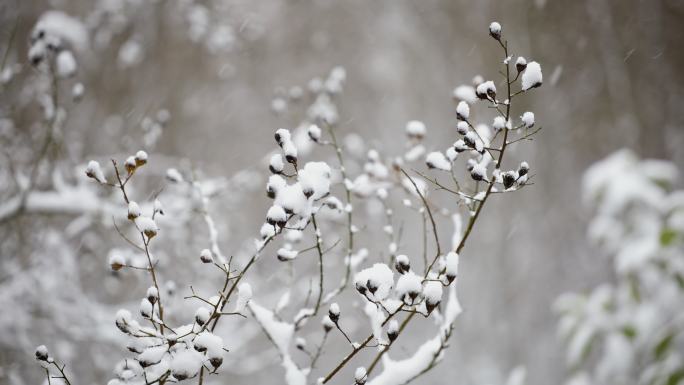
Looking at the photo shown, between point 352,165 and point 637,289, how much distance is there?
10.2 feet

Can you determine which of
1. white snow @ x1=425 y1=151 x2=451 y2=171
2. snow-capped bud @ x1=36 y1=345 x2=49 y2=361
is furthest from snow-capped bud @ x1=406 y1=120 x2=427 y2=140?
snow-capped bud @ x1=36 y1=345 x2=49 y2=361

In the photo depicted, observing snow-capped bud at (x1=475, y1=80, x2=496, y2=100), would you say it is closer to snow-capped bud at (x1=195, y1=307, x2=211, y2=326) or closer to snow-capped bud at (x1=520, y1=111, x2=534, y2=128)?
snow-capped bud at (x1=520, y1=111, x2=534, y2=128)

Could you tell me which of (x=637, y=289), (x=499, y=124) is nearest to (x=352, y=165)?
(x=637, y=289)

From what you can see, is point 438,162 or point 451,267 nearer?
point 451,267

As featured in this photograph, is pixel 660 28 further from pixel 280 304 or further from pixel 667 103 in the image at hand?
pixel 280 304

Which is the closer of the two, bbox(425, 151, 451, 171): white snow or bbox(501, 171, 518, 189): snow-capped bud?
bbox(501, 171, 518, 189): snow-capped bud

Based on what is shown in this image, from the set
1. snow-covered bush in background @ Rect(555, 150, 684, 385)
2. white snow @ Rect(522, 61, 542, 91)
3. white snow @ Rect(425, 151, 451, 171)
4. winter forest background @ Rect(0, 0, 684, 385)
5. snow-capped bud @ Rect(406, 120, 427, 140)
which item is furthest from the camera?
winter forest background @ Rect(0, 0, 684, 385)

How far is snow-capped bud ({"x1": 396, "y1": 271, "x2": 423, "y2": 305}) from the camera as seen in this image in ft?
3.25

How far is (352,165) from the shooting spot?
203 inches

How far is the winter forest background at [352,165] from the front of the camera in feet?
9.04

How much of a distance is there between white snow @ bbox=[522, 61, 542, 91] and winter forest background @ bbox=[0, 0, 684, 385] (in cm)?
117

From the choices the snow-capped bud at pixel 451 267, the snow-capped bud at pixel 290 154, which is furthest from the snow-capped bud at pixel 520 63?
the snow-capped bud at pixel 290 154

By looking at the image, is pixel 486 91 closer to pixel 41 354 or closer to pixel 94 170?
pixel 94 170

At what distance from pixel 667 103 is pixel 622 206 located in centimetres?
526
